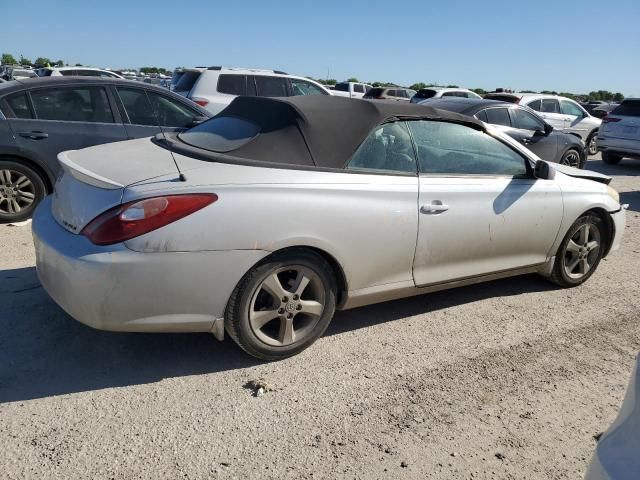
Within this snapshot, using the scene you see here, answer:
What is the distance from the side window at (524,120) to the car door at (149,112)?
5.92 metres

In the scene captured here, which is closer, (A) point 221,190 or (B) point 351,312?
(A) point 221,190

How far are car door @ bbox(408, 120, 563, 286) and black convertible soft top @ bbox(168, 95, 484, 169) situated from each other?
0.30 meters

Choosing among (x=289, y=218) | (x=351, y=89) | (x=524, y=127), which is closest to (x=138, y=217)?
(x=289, y=218)

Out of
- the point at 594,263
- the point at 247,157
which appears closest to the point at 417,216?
the point at 247,157

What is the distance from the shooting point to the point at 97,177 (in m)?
3.06

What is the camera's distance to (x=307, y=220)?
3.13 meters

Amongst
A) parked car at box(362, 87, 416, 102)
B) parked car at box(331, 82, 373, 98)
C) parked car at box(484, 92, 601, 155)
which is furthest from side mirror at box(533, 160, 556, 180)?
parked car at box(331, 82, 373, 98)

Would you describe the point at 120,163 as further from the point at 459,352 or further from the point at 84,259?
the point at 459,352

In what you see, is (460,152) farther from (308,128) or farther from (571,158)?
(571,158)

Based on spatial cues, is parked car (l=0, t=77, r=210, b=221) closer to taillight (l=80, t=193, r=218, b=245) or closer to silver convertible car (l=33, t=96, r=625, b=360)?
silver convertible car (l=33, t=96, r=625, b=360)

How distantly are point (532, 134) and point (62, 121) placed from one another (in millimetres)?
7575

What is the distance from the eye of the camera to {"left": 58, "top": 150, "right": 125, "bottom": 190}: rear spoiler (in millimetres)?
2947

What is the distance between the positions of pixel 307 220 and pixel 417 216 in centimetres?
85

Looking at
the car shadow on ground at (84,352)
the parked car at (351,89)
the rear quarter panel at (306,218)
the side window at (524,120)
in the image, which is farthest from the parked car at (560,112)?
the car shadow on ground at (84,352)
